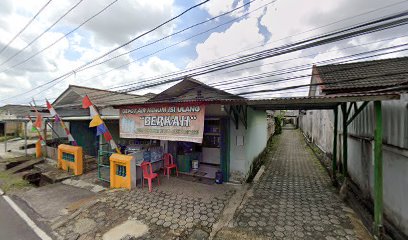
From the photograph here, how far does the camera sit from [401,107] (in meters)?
3.99

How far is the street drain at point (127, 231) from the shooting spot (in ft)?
14.1

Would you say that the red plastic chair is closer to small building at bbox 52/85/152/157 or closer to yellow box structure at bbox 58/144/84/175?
small building at bbox 52/85/152/157

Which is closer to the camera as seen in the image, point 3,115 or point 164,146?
point 164,146

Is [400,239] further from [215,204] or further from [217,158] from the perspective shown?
[217,158]

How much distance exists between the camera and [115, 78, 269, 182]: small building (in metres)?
6.11

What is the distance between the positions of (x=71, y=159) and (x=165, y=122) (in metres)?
6.39

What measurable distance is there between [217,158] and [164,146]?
252 cm

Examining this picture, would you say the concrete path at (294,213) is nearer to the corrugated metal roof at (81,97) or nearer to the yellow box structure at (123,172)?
the yellow box structure at (123,172)

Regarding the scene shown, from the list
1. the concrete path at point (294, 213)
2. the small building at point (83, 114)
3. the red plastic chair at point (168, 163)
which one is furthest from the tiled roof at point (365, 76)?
the small building at point (83, 114)

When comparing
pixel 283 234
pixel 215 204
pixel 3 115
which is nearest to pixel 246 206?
pixel 215 204

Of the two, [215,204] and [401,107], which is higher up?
[401,107]

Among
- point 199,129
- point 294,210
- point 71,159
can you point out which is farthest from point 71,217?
point 294,210

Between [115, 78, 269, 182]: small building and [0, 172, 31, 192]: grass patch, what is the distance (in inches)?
201

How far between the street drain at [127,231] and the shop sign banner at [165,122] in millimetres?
2675
